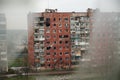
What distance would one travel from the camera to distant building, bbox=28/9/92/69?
248 inches

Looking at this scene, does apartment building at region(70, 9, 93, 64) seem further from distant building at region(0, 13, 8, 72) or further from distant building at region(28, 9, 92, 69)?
distant building at region(0, 13, 8, 72)

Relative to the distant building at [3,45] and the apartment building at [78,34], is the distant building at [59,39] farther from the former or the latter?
the distant building at [3,45]

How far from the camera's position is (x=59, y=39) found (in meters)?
6.66

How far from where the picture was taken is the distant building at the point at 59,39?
6301mm

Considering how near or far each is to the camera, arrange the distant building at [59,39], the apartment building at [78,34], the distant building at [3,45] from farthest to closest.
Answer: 1. the apartment building at [78,34]
2. the distant building at [59,39]
3. the distant building at [3,45]

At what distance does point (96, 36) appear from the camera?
3385 mm

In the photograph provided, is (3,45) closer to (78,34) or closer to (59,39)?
(59,39)

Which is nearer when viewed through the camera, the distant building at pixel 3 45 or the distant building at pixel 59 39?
the distant building at pixel 3 45

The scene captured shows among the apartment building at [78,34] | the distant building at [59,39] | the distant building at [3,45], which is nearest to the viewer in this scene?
the distant building at [3,45]

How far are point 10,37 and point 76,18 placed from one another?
338cm

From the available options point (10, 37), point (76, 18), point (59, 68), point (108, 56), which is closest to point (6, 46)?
point (10, 37)

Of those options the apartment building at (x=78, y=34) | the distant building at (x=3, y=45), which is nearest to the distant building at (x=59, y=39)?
the apartment building at (x=78, y=34)

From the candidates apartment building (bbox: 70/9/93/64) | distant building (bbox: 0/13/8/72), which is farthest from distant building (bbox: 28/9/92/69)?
distant building (bbox: 0/13/8/72)

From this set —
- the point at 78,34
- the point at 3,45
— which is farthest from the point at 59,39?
the point at 3,45
